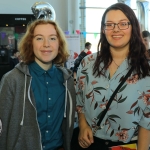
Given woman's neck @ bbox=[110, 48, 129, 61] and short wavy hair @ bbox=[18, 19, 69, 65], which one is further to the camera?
short wavy hair @ bbox=[18, 19, 69, 65]

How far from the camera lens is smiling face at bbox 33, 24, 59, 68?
163 cm

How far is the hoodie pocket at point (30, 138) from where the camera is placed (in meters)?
1.54

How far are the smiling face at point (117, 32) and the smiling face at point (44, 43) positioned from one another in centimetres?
38

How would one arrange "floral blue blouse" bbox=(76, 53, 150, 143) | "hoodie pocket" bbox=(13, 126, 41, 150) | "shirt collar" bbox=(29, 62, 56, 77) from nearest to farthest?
"floral blue blouse" bbox=(76, 53, 150, 143) < "hoodie pocket" bbox=(13, 126, 41, 150) < "shirt collar" bbox=(29, 62, 56, 77)

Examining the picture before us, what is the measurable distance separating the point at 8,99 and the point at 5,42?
19.3 feet

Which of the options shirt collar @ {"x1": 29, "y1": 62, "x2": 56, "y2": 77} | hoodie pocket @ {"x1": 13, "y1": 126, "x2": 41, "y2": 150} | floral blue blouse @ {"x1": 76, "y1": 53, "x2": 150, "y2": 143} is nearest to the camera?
floral blue blouse @ {"x1": 76, "y1": 53, "x2": 150, "y2": 143}

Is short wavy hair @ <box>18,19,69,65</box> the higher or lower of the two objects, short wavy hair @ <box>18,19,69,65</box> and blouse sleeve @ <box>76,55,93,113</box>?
the higher

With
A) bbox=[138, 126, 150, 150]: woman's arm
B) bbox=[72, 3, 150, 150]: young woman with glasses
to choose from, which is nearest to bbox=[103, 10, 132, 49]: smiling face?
bbox=[72, 3, 150, 150]: young woman with glasses

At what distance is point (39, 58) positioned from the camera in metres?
1.65

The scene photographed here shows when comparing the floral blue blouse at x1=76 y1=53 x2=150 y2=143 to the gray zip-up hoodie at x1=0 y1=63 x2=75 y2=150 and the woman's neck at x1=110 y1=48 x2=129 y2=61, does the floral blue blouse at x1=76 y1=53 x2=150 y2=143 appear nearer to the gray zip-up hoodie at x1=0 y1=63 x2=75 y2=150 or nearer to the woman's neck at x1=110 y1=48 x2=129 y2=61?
the woman's neck at x1=110 y1=48 x2=129 y2=61

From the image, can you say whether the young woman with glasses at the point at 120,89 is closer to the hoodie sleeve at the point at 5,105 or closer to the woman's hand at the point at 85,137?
the woman's hand at the point at 85,137

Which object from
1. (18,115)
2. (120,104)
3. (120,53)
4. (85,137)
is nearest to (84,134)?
(85,137)

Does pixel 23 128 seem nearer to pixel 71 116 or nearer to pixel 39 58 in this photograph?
pixel 71 116

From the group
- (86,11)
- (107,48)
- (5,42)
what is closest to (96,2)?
(86,11)
